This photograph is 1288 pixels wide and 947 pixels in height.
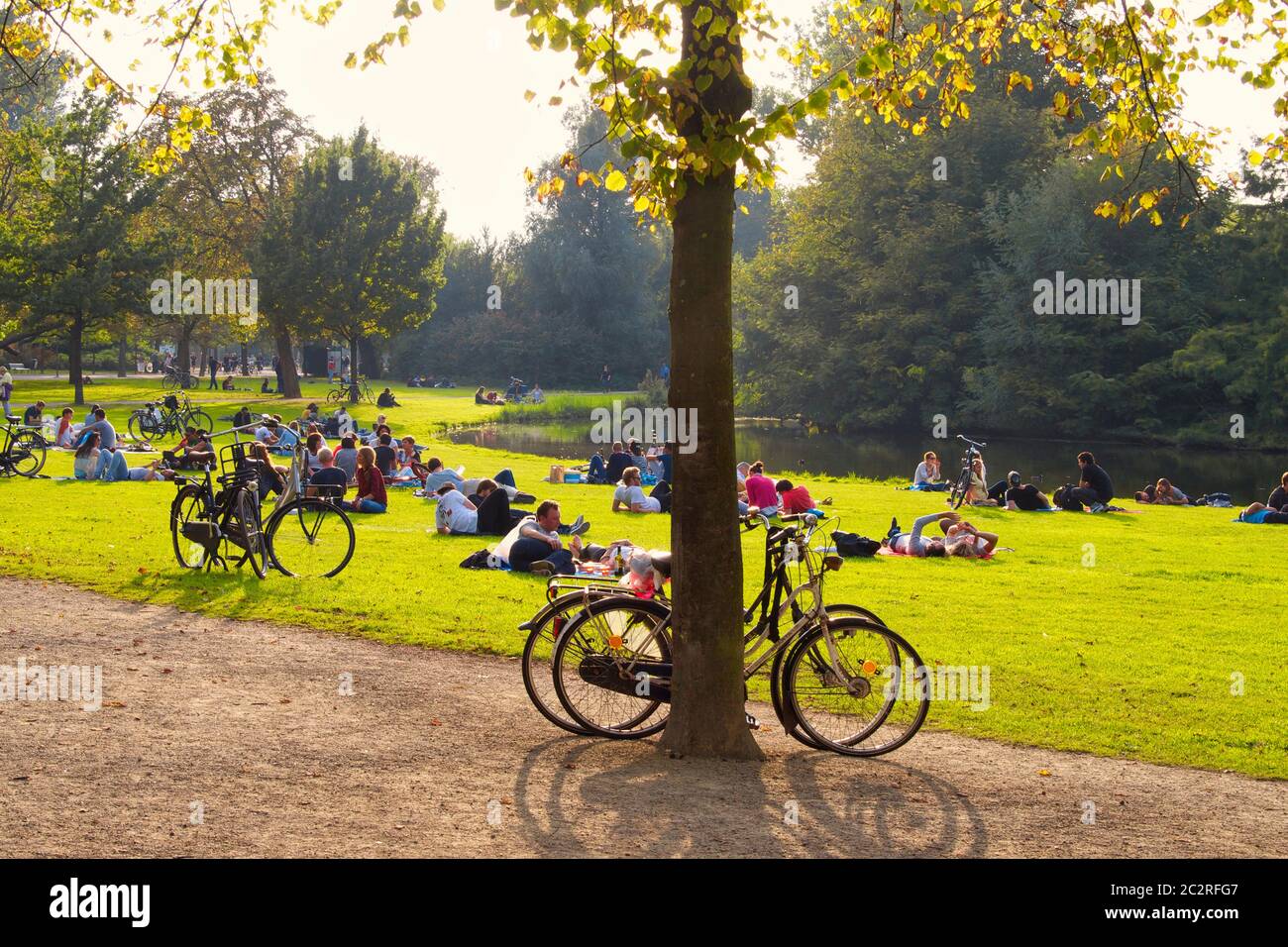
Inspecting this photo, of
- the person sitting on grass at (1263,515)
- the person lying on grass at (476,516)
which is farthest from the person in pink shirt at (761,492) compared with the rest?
the person sitting on grass at (1263,515)

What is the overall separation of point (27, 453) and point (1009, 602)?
20.0 m

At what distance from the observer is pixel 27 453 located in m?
25.0

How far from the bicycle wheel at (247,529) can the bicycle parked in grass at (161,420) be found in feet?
75.9

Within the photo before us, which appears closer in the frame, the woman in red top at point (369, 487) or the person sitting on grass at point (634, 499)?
the woman in red top at point (369, 487)

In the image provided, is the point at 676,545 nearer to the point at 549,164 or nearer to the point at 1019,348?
the point at 1019,348

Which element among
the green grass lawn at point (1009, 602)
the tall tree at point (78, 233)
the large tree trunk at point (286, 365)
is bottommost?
the green grass lawn at point (1009, 602)

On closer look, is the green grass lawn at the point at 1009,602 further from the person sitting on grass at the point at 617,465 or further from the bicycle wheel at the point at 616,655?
the person sitting on grass at the point at 617,465

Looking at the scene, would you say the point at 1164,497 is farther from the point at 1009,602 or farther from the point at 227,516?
the point at 227,516

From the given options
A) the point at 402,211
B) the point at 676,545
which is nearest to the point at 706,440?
the point at 676,545

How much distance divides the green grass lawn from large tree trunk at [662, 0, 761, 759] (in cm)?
201

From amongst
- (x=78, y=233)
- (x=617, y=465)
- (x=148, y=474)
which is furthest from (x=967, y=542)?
(x=78, y=233)

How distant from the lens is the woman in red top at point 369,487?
66.5 ft

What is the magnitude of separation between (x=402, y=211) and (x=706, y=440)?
2124 inches
